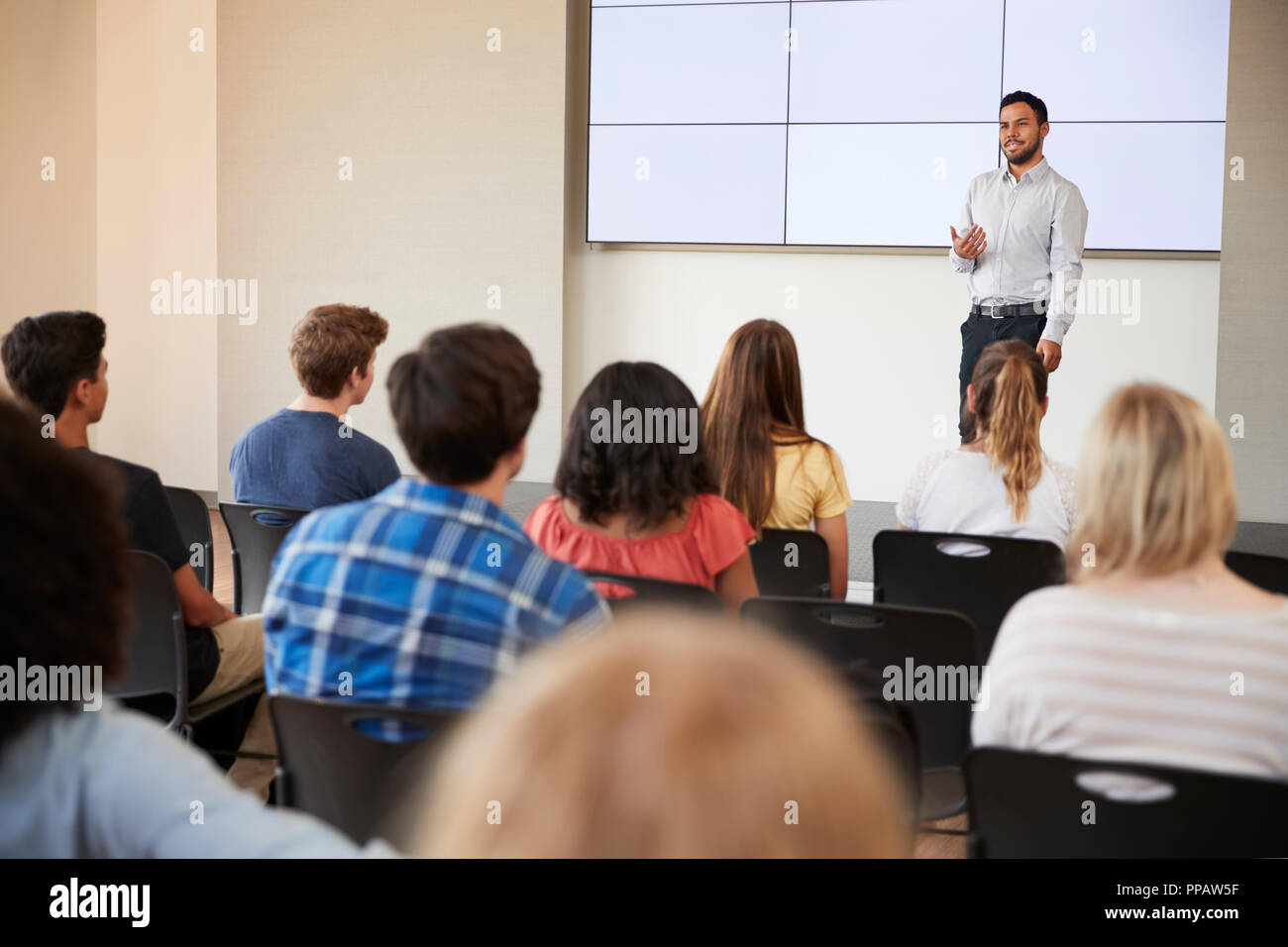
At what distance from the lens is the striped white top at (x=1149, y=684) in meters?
1.52

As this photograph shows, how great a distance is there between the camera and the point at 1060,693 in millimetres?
1574

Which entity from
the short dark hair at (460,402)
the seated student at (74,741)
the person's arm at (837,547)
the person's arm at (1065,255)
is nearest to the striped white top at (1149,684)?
the short dark hair at (460,402)

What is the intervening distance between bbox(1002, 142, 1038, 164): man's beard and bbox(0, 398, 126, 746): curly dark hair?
5.34m

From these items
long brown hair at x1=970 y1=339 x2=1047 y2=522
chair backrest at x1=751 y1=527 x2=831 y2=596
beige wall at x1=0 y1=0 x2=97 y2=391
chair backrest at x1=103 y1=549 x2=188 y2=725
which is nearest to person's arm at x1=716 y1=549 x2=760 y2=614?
chair backrest at x1=751 y1=527 x2=831 y2=596

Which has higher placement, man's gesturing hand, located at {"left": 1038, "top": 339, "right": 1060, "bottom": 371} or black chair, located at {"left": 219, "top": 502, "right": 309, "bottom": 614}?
man's gesturing hand, located at {"left": 1038, "top": 339, "right": 1060, "bottom": 371}

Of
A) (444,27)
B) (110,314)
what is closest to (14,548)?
(444,27)

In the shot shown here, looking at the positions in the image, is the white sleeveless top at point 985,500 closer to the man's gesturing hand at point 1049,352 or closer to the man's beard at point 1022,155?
the man's gesturing hand at point 1049,352

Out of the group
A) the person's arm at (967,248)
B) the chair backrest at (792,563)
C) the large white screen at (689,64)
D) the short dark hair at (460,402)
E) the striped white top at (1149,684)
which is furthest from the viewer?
the large white screen at (689,64)

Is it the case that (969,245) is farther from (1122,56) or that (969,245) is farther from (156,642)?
(156,642)

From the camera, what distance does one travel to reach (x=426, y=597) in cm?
169

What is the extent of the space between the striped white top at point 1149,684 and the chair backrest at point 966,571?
3.42 feet

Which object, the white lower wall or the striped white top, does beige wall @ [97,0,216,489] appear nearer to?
the white lower wall

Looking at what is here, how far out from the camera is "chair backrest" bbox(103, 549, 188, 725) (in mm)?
2557

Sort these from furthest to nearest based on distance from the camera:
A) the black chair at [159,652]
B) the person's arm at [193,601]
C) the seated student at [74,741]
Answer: the person's arm at [193,601] → the black chair at [159,652] → the seated student at [74,741]
